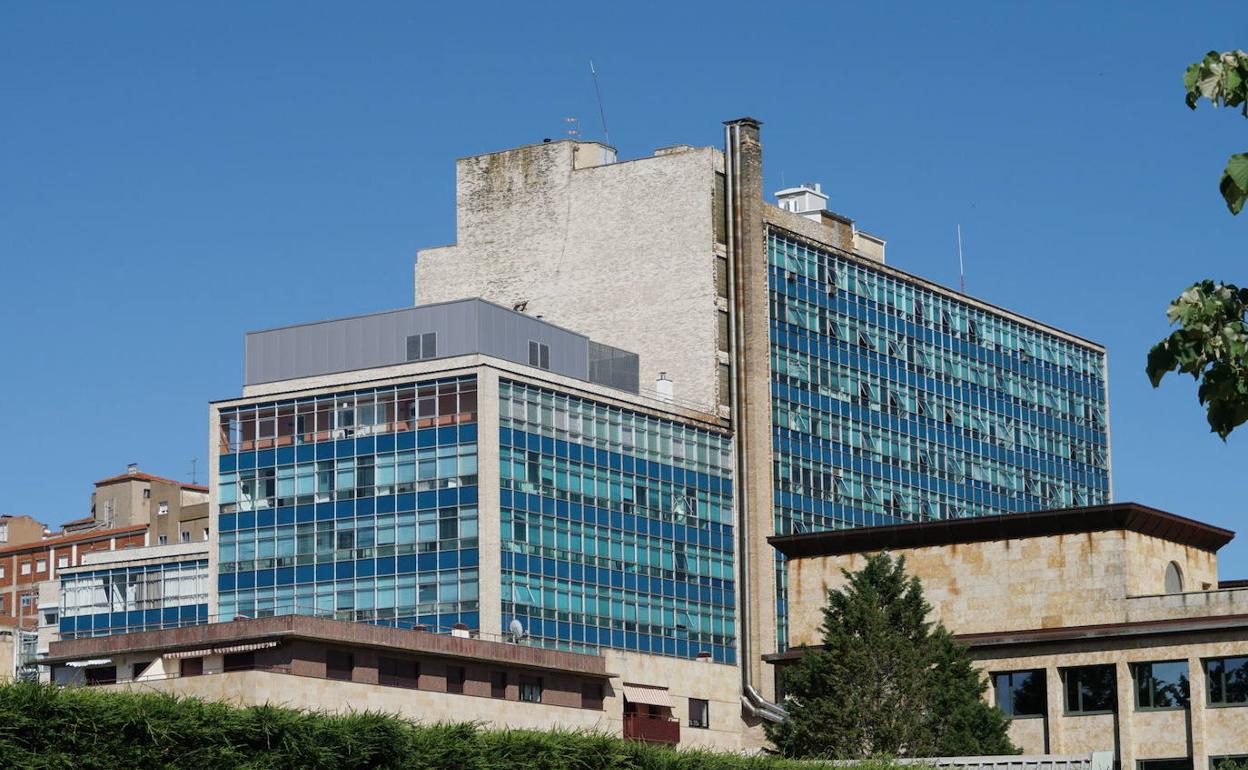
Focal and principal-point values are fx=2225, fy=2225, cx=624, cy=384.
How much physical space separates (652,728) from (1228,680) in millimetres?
27762

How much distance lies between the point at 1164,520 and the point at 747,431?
177ft

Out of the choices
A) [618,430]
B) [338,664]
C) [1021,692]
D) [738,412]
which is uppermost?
[738,412]

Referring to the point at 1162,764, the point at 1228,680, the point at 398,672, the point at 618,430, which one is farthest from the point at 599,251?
the point at 1228,680

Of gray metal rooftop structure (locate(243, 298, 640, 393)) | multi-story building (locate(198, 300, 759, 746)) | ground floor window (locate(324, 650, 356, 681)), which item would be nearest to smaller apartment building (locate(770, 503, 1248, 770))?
ground floor window (locate(324, 650, 356, 681))

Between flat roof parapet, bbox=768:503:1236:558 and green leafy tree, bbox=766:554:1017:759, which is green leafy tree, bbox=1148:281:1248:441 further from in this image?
flat roof parapet, bbox=768:503:1236:558

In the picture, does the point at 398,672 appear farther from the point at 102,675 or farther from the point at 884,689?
the point at 884,689

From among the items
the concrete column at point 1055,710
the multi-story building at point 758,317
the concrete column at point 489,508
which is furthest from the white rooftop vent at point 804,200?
the concrete column at point 1055,710

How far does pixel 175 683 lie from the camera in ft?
249

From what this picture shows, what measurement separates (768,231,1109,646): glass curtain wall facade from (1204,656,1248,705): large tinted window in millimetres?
57602

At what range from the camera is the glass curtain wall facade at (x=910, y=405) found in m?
131

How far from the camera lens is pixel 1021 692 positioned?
71.0 meters

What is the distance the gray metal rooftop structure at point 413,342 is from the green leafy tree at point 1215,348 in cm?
9966

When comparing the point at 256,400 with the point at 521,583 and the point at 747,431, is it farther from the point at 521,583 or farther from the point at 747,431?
the point at 747,431

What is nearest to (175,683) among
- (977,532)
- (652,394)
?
(977,532)
